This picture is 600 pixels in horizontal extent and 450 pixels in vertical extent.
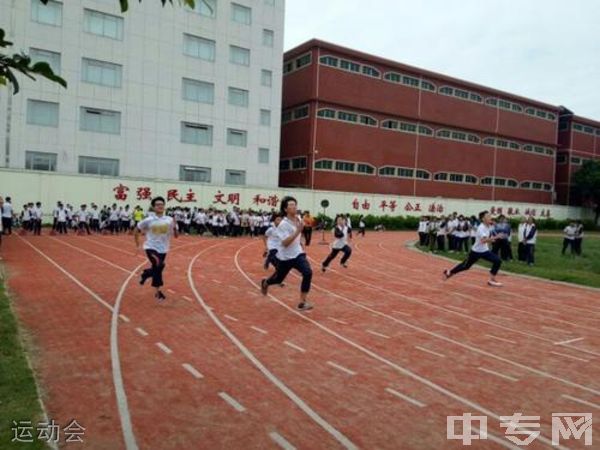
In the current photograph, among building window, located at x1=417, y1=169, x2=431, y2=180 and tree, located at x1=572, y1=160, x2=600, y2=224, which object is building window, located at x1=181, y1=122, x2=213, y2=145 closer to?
building window, located at x1=417, y1=169, x2=431, y2=180

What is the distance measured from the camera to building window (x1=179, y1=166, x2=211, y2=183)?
108 ft

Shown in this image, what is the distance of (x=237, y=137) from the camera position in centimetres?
3503

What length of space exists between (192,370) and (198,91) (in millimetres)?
29950

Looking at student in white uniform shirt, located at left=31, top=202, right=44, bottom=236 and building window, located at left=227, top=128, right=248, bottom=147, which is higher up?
building window, located at left=227, top=128, right=248, bottom=147

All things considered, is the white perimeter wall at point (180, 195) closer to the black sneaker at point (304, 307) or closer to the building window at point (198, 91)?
the building window at point (198, 91)

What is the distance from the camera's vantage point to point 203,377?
543 cm

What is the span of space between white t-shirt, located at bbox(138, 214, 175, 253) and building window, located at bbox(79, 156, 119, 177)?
22498 millimetres

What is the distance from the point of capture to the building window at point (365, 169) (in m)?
40.5

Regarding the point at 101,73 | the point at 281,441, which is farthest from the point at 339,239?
the point at 101,73

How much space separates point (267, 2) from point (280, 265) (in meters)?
31.1

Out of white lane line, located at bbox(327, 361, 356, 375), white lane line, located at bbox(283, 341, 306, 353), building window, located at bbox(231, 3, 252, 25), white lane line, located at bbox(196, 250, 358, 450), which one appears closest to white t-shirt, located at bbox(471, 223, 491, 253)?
white lane line, located at bbox(196, 250, 358, 450)

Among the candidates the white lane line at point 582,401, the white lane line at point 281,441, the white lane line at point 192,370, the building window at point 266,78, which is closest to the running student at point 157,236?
the white lane line at point 192,370

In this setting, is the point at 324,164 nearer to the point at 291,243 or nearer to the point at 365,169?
the point at 365,169

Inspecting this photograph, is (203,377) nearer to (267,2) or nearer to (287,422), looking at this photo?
(287,422)
